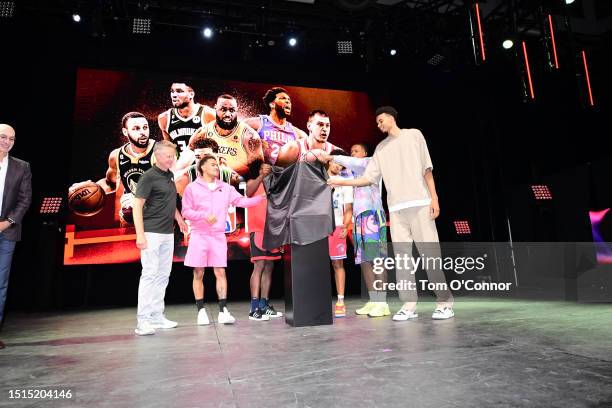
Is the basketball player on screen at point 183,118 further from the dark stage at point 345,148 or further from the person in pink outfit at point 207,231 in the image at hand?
the person in pink outfit at point 207,231

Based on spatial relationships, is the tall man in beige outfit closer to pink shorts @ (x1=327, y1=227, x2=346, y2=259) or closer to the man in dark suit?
pink shorts @ (x1=327, y1=227, x2=346, y2=259)

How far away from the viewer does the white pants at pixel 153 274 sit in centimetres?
329

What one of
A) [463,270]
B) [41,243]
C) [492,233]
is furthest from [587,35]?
[41,243]

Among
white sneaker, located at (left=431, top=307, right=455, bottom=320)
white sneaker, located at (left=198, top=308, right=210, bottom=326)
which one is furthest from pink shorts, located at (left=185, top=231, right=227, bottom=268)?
white sneaker, located at (left=431, top=307, right=455, bottom=320)

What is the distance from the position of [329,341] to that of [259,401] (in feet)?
3.78

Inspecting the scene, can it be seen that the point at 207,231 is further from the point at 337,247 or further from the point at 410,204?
the point at 410,204

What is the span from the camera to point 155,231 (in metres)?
3.34

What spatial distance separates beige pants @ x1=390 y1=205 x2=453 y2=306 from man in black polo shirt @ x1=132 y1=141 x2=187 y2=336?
206cm

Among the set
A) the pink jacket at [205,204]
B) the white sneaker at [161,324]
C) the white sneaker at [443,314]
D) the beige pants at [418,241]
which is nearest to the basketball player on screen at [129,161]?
the pink jacket at [205,204]

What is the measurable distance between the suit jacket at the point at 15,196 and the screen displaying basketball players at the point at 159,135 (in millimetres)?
A: 2932

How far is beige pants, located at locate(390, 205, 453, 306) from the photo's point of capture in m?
3.33

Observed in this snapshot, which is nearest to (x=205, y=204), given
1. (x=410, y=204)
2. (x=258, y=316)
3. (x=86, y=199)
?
(x=258, y=316)

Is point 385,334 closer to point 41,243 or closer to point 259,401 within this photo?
point 259,401

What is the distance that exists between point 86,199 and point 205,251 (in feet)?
11.1
